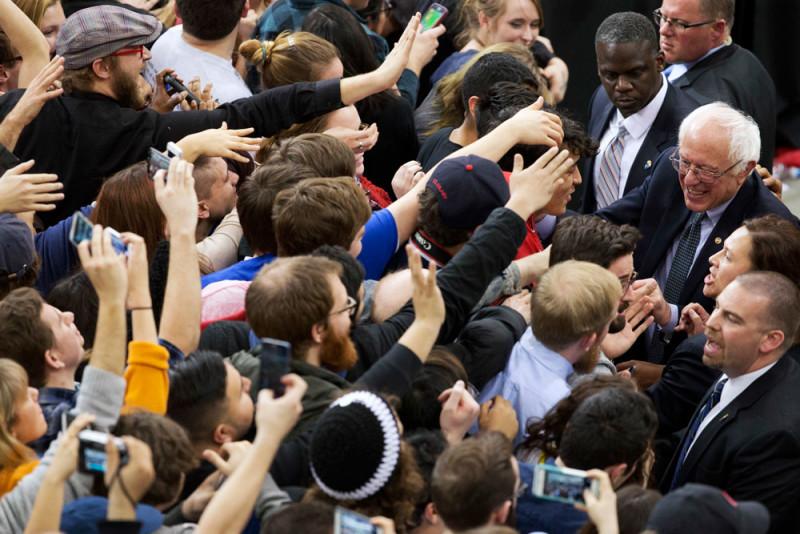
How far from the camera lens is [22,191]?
13.4ft

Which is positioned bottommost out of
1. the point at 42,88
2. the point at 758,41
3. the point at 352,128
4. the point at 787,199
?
the point at 787,199

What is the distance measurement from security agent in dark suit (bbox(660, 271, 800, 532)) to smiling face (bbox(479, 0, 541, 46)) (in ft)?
9.82

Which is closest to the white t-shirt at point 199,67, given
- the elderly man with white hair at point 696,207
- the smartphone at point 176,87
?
the smartphone at point 176,87

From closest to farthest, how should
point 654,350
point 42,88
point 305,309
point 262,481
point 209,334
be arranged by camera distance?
1. point 262,481
2. point 305,309
3. point 209,334
4. point 42,88
5. point 654,350

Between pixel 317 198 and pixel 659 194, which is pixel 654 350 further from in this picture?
pixel 317 198

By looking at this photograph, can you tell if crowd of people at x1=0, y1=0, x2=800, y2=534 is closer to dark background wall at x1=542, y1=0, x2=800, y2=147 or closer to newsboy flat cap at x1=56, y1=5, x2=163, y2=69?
newsboy flat cap at x1=56, y1=5, x2=163, y2=69

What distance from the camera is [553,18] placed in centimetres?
862

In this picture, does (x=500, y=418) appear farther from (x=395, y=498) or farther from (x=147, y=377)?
(x=147, y=377)

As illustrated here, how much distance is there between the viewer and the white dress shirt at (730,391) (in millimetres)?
3896

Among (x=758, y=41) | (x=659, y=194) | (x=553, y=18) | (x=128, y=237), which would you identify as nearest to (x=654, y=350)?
(x=659, y=194)

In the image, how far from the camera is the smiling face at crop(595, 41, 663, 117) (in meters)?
5.64

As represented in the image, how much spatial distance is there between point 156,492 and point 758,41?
7456 millimetres

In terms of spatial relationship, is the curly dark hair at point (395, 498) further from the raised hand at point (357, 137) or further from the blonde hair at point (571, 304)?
the raised hand at point (357, 137)

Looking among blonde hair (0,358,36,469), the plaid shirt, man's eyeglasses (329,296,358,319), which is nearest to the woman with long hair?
blonde hair (0,358,36,469)
